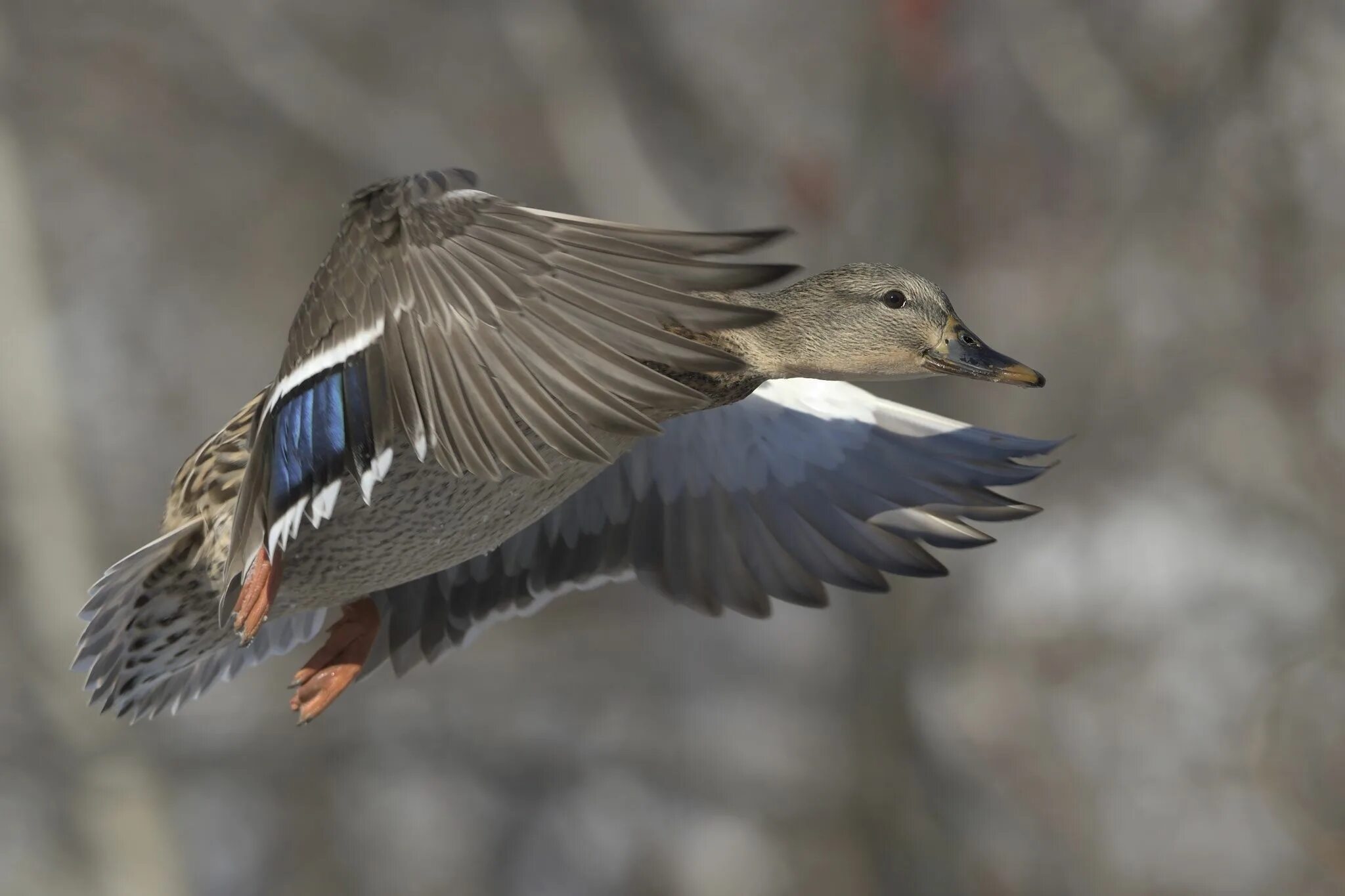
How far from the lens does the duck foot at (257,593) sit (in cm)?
320

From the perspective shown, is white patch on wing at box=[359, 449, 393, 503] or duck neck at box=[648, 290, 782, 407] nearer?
white patch on wing at box=[359, 449, 393, 503]

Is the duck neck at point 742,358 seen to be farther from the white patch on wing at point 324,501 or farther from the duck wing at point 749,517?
the duck wing at point 749,517

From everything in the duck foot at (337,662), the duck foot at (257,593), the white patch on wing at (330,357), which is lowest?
the duck foot at (337,662)

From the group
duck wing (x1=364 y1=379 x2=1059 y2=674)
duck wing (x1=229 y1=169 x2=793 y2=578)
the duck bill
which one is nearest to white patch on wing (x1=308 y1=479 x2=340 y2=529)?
duck wing (x1=229 y1=169 x2=793 y2=578)

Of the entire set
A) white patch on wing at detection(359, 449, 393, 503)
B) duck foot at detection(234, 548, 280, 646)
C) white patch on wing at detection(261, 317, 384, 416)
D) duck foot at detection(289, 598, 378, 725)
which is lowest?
duck foot at detection(289, 598, 378, 725)

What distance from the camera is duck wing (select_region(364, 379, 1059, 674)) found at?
4.20 m

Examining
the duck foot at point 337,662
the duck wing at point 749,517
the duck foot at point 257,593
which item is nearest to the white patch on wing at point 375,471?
the duck foot at point 257,593

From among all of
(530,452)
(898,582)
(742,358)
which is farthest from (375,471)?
(898,582)

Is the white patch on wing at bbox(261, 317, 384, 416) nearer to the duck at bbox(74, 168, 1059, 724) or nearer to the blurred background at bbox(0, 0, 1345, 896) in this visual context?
the duck at bbox(74, 168, 1059, 724)

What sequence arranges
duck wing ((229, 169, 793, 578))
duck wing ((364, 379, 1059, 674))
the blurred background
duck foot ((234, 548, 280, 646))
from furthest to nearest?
1. the blurred background
2. duck wing ((364, 379, 1059, 674))
3. duck foot ((234, 548, 280, 646))
4. duck wing ((229, 169, 793, 578))

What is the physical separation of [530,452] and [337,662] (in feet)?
5.08

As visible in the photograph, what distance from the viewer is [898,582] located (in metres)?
7.24

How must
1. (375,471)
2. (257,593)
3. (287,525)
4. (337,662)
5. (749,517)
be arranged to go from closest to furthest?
(375,471)
(287,525)
(257,593)
(337,662)
(749,517)

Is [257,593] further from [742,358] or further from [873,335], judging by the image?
[873,335]
